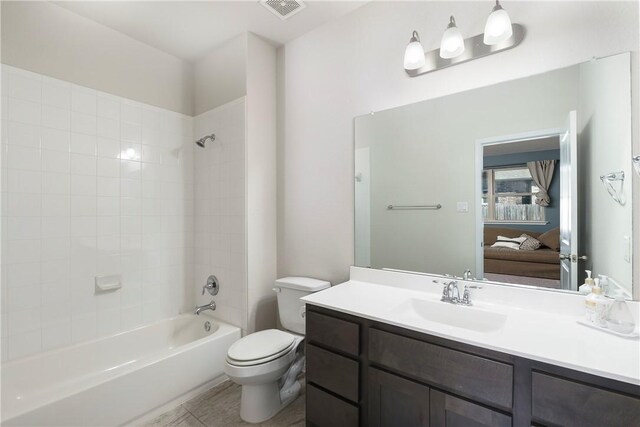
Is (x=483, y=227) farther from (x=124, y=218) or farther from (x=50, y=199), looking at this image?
(x=50, y=199)

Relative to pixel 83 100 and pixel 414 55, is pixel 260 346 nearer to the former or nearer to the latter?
pixel 414 55

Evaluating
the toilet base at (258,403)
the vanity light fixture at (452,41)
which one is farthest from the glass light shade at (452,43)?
the toilet base at (258,403)

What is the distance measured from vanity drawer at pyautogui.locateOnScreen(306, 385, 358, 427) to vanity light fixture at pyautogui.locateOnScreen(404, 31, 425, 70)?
5.99 feet

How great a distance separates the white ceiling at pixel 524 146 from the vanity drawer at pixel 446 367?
39.2 inches

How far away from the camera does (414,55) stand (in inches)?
64.2

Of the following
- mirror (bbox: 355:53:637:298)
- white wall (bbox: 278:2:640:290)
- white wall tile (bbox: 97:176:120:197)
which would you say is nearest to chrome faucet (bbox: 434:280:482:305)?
mirror (bbox: 355:53:637:298)

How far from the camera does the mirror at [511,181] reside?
4.03ft

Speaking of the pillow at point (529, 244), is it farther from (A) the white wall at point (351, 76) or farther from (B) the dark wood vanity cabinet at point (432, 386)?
(A) the white wall at point (351, 76)

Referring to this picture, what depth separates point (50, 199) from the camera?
1.94 meters

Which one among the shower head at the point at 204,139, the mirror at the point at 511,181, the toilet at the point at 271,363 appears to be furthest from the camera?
the shower head at the point at 204,139

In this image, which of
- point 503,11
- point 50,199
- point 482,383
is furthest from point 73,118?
point 482,383

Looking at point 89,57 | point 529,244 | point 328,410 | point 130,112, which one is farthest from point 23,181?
point 529,244

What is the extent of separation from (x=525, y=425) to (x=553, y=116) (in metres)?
1.28

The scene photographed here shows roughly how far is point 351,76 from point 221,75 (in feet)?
3.88
